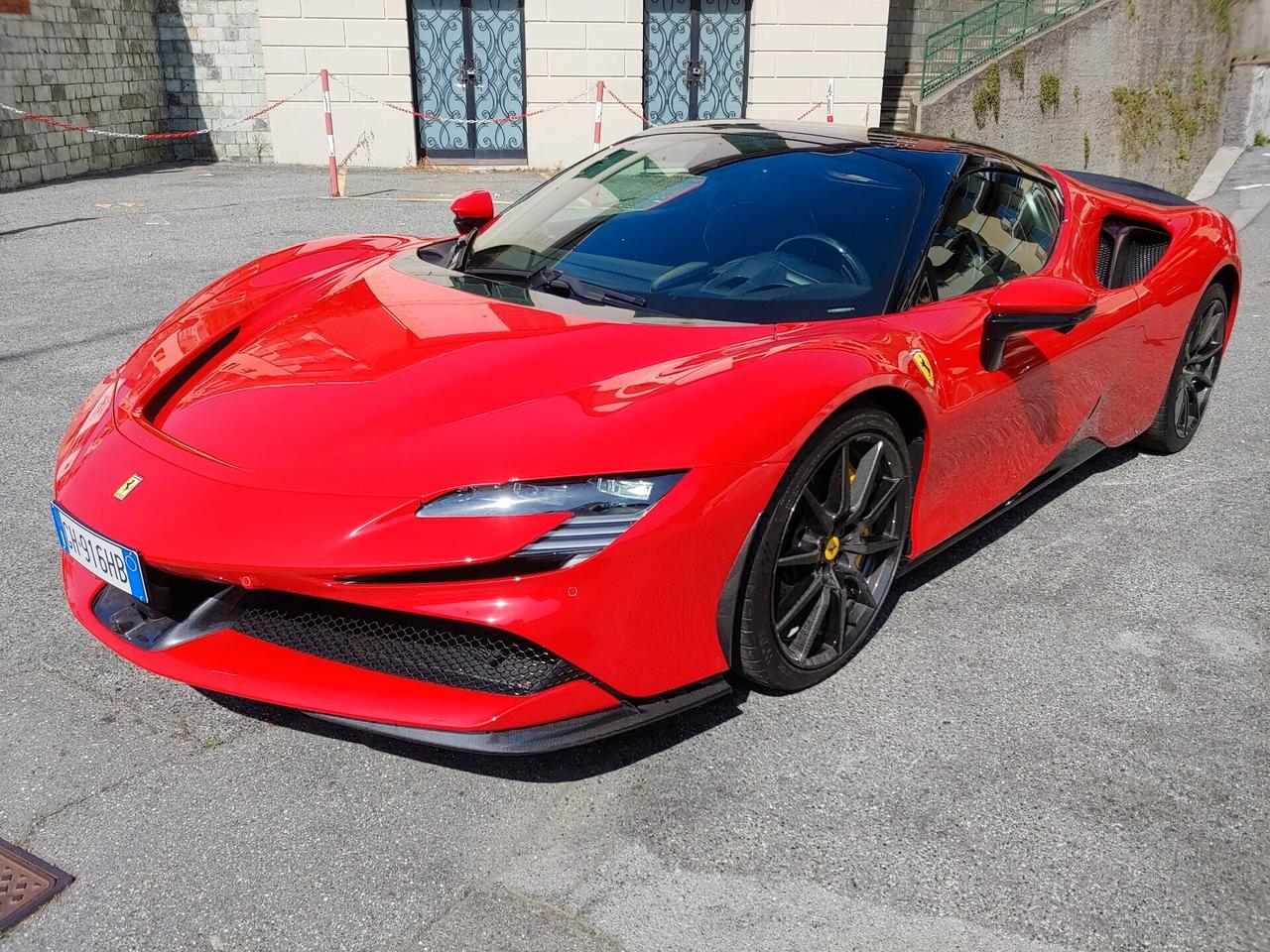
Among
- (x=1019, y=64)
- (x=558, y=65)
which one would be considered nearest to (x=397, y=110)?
(x=558, y=65)

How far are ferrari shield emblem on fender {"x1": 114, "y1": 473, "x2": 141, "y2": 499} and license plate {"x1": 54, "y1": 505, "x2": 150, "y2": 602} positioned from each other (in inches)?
3.6

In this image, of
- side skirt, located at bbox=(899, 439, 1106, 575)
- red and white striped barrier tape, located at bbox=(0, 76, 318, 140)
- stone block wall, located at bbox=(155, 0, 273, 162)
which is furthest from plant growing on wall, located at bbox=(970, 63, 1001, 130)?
side skirt, located at bbox=(899, 439, 1106, 575)

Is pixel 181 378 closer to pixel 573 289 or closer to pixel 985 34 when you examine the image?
pixel 573 289

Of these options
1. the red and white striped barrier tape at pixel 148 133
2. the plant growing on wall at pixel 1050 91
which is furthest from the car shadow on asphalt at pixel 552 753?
the plant growing on wall at pixel 1050 91

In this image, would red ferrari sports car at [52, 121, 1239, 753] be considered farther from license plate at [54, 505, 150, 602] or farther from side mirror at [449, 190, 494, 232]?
side mirror at [449, 190, 494, 232]

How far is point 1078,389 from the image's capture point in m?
3.36

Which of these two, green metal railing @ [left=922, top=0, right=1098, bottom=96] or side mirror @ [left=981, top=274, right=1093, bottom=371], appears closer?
side mirror @ [left=981, top=274, right=1093, bottom=371]

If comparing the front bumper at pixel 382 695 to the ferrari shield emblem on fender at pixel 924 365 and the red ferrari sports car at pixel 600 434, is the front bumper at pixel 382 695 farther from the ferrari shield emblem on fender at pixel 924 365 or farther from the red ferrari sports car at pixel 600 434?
the ferrari shield emblem on fender at pixel 924 365

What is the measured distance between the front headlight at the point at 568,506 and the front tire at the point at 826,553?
351mm

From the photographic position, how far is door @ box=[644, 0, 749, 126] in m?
15.1

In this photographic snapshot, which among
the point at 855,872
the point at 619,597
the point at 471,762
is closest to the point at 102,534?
the point at 471,762

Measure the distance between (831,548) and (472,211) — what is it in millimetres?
1949

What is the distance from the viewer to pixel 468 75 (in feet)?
49.2

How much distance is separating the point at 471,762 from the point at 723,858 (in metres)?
0.59
